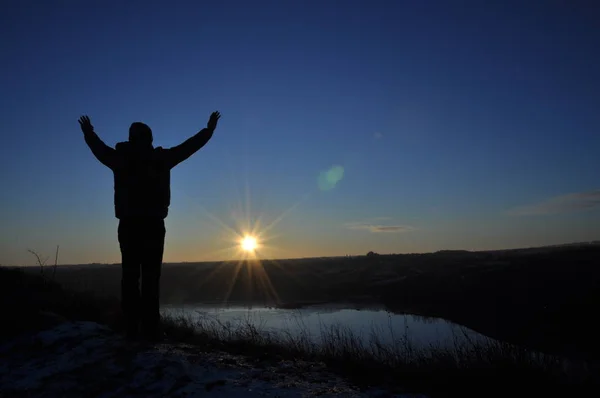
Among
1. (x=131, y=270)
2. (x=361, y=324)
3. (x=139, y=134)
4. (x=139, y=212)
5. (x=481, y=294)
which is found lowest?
(x=361, y=324)

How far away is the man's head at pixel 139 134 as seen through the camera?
Answer: 5969 mm

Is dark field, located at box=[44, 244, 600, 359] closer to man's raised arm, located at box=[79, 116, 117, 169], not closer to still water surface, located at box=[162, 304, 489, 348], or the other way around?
still water surface, located at box=[162, 304, 489, 348]

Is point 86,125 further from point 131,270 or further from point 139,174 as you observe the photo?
point 131,270

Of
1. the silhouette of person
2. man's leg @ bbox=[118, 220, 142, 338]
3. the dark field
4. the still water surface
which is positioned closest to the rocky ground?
man's leg @ bbox=[118, 220, 142, 338]

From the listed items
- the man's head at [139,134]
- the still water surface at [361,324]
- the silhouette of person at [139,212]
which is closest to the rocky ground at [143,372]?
the silhouette of person at [139,212]

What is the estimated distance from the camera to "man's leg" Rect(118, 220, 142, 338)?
579cm

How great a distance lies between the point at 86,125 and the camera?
6.07 metres

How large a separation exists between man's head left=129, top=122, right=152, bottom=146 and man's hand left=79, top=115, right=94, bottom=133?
0.64 metres

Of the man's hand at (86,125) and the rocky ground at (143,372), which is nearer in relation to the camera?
the rocky ground at (143,372)

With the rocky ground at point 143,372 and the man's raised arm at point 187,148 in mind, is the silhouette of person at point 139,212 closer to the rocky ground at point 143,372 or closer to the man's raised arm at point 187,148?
the man's raised arm at point 187,148

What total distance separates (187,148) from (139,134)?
2.41ft

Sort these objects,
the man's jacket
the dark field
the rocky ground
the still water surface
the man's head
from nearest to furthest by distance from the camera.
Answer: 1. the rocky ground
2. the man's jacket
3. the man's head
4. the still water surface
5. the dark field

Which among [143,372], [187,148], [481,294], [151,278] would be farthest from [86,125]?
[481,294]

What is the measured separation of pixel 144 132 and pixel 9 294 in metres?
4.97
